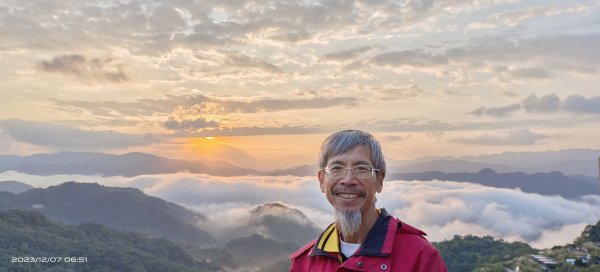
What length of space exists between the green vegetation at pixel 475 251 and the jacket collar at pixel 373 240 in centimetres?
7575

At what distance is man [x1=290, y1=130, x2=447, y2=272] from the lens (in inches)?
146

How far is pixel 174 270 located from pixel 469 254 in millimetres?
52632

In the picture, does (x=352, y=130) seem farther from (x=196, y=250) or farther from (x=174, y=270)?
(x=196, y=250)

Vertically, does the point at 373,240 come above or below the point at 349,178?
below

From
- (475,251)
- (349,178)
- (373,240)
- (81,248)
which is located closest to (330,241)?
(373,240)

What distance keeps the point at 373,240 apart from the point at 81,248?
367 feet

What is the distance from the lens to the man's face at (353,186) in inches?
155

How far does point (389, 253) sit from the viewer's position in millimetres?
3619

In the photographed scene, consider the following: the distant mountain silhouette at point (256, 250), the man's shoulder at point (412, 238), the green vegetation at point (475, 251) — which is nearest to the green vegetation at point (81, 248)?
the distant mountain silhouette at point (256, 250)

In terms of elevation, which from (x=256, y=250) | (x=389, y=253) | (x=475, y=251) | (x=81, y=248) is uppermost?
(x=389, y=253)

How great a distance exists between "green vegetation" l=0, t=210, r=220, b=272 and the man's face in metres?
94.5

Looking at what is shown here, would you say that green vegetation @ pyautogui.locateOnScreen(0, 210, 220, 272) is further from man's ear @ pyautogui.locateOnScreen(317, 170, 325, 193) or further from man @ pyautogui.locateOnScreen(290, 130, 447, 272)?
man @ pyautogui.locateOnScreen(290, 130, 447, 272)

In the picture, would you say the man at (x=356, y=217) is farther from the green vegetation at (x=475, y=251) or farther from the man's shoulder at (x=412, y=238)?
the green vegetation at (x=475, y=251)

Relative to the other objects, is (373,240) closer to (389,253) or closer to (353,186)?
(389,253)
